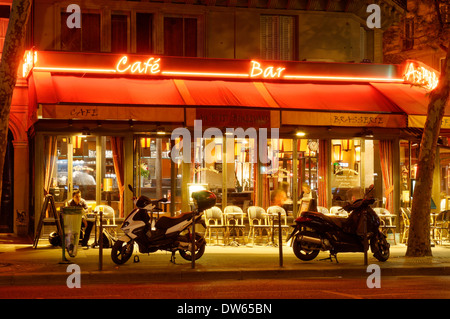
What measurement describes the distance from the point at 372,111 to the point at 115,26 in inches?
299

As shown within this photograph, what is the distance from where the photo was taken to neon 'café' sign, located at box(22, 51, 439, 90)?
730 inches

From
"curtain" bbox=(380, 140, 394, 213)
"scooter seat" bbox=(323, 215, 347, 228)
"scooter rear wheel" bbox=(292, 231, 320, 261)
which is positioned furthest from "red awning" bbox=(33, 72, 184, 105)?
"curtain" bbox=(380, 140, 394, 213)

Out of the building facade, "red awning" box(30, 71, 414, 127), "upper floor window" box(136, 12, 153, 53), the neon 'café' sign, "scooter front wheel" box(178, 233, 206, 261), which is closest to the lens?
"scooter front wheel" box(178, 233, 206, 261)

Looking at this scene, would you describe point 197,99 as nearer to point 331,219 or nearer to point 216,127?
point 216,127

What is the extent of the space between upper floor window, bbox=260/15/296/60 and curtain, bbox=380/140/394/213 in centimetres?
387

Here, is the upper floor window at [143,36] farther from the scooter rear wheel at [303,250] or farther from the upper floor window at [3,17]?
the scooter rear wheel at [303,250]

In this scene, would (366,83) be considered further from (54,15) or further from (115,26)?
(54,15)

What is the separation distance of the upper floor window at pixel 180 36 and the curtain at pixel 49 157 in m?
4.43

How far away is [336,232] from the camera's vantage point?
14.5m

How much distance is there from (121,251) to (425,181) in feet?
21.7

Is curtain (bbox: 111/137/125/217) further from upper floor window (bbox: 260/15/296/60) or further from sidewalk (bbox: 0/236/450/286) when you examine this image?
upper floor window (bbox: 260/15/296/60)

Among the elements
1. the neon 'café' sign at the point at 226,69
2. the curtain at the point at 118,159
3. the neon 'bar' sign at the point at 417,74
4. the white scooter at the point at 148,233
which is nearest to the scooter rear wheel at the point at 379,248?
the white scooter at the point at 148,233

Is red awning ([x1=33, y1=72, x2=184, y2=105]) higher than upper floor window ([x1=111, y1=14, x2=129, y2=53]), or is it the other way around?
upper floor window ([x1=111, y1=14, x2=129, y2=53])

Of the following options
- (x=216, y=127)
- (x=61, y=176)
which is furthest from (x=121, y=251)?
(x=216, y=127)
